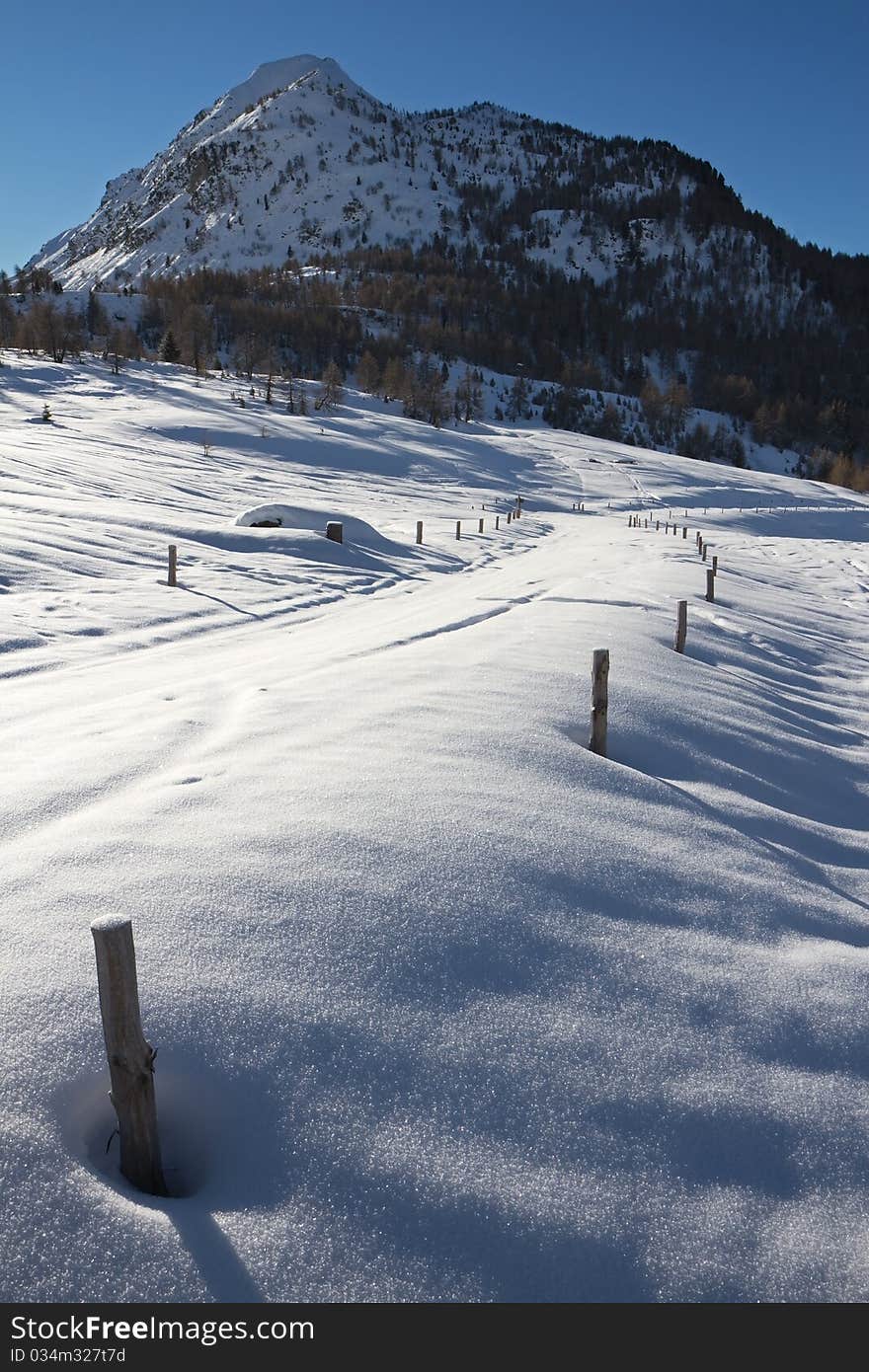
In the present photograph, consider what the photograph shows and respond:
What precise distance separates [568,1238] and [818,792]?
242 inches

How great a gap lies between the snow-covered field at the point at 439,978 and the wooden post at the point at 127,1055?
11cm

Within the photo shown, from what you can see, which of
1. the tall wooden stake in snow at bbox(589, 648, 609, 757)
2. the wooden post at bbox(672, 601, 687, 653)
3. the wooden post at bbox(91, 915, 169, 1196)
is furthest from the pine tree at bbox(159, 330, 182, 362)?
the wooden post at bbox(91, 915, 169, 1196)

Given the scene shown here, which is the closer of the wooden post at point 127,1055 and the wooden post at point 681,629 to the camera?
the wooden post at point 127,1055

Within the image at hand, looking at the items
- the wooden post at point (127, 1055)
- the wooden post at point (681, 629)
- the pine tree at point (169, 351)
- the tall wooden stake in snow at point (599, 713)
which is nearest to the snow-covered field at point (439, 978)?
the wooden post at point (127, 1055)

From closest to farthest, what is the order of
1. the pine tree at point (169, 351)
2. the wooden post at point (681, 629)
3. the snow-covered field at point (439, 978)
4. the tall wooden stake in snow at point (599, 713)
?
the snow-covered field at point (439, 978) → the tall wooden stake in snow at point (599, 713) → the wooden post at point (681, 629) → the pine tree at point (169, 351)

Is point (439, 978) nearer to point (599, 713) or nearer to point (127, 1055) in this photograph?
point (127, 1055)

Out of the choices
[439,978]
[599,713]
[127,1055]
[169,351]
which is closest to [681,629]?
[599,713]

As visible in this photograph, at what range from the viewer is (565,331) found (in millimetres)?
155875

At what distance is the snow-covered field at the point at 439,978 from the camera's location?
8.49 ft

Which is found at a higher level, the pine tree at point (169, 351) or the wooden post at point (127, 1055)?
the pine tree at point (169, 351)

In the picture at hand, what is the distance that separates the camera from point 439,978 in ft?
12.1

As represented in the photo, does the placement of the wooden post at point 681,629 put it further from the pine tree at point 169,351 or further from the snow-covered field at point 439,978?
the pine tree at point 169,351

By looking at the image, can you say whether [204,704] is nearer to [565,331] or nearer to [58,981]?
[58,981]
